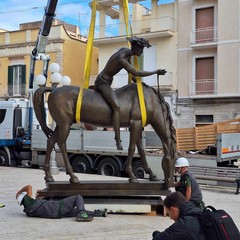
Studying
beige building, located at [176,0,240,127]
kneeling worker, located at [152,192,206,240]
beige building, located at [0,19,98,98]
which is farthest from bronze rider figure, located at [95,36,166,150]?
beige building, located at [0,19,98,98]

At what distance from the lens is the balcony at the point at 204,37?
87.5 ft

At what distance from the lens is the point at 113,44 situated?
3072cm

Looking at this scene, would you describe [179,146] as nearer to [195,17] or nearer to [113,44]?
[195,17]

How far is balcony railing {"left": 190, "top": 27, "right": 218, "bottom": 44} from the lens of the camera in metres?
26.8

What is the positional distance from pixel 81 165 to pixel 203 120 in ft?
40.0

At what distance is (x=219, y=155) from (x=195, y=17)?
1540 cm

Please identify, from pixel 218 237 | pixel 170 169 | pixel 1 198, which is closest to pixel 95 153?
pixel 1 198

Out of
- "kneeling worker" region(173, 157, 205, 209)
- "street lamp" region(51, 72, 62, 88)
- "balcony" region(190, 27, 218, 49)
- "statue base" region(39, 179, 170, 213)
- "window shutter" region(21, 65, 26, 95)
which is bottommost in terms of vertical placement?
"statue base" region(39, 179, 170, 213)

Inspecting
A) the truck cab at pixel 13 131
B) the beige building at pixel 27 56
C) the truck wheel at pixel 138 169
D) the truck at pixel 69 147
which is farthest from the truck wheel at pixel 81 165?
the beige building at pixel 27 56

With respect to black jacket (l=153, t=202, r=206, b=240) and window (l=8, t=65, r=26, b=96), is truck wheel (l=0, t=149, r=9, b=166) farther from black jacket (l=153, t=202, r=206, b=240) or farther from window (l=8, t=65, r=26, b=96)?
black jacket (l=153, t=202, r=206, b=240)

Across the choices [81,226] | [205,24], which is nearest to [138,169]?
[81,226]

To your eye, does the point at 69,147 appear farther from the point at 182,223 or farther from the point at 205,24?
the point at 205,24

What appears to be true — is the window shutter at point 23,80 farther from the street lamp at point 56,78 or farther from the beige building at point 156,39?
the street lamp at point 56,78

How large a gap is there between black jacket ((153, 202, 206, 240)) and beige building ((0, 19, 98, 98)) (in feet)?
96.8
